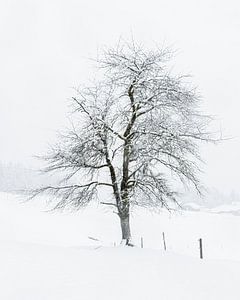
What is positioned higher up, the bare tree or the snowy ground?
the bare tree

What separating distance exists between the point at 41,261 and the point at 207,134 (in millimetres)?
7917

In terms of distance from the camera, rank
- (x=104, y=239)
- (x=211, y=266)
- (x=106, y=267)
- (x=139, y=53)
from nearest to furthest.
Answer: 1. (x=106, y=267)
2. (x=211, y=266)
3. (x=139, y=53)
4. (x=104, y=239)

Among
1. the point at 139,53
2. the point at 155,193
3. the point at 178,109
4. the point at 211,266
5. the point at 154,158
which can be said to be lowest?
the point at 211,266

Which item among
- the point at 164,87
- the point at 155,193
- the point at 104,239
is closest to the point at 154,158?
the point at 155,193

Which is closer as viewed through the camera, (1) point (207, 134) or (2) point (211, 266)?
(2) point (211, 266)

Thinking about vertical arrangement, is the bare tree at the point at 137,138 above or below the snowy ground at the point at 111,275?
above

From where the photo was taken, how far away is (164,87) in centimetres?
1619

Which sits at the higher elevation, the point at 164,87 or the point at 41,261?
the point at 164,87

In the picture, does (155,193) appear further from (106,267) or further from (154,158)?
(106,267)

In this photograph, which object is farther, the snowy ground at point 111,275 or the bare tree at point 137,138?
the bare tree at point 137,138

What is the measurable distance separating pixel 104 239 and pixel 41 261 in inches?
1147

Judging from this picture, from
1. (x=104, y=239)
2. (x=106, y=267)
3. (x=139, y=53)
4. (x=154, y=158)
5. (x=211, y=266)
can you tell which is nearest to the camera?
(x=106, y=267)

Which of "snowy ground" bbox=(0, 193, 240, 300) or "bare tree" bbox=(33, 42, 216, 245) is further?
"bare tree" bbox=(33, 42, 216, 245)

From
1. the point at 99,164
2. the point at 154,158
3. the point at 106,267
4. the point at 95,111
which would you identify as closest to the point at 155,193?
the point at 154,158
